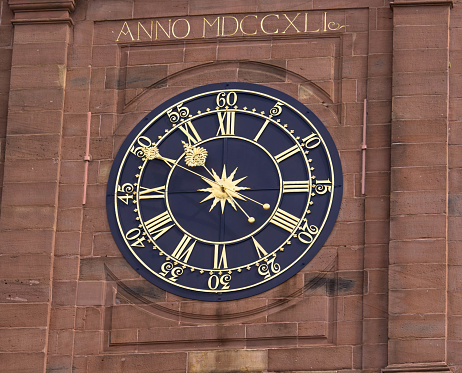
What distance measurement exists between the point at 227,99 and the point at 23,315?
361 centimetres

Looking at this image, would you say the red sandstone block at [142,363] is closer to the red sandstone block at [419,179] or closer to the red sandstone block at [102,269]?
the red sandstone block at [102,269]

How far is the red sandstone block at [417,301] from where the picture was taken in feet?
77.2

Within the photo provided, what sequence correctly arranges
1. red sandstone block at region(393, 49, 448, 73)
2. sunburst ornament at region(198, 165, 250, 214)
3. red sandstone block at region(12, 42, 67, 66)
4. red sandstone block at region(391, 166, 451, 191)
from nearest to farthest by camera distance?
red sandstone block at region(391, 166, 451, 191) < sunburst ornament at region(198, 165, 250, 214) < red sandstone block at region(393, 49, 448, 73) < red sandstone block at region(12, 42, 67, 66)

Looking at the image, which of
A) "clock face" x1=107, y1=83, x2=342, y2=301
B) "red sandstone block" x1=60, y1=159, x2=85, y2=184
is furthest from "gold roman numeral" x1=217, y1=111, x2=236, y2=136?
"red sandstone block" x1=60, y1=159, x2=85, y2=184

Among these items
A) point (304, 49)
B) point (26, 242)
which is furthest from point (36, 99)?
point (304, 49)

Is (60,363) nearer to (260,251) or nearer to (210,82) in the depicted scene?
(260,251)

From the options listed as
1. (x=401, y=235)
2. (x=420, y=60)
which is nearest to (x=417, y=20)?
(x=420, y=60)

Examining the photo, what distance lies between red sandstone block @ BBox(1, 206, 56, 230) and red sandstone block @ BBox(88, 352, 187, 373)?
73.1 inches

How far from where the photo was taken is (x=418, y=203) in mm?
24016

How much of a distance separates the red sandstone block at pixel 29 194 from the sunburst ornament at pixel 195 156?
167 cm

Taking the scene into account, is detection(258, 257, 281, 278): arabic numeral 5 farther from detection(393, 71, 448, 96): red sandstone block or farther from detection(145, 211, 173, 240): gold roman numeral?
detection(393, 71, 448, 96): red sandstone block

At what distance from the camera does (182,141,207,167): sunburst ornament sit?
2467 cm

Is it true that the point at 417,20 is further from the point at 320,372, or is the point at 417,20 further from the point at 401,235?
the point at 320,372

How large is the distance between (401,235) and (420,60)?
89.0 inches
